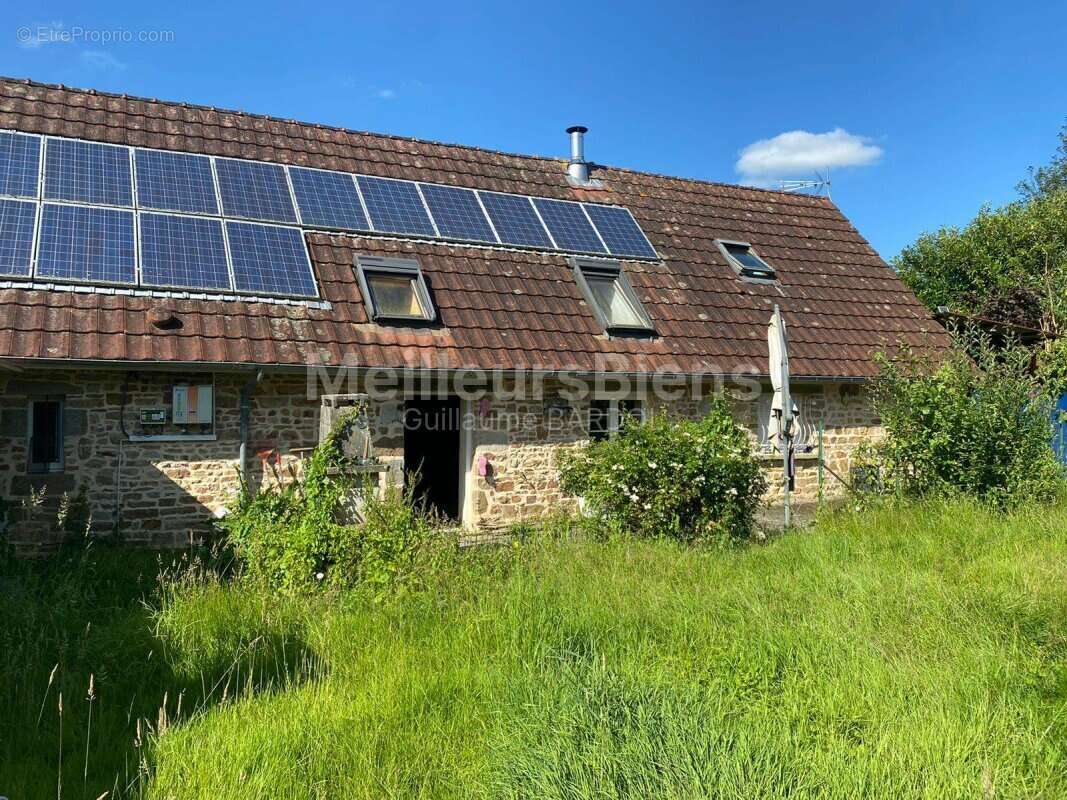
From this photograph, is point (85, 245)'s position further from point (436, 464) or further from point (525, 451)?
point (525, 451)

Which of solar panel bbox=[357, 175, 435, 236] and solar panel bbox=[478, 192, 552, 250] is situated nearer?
solar panel bbox=[357, 175, 435, 236]

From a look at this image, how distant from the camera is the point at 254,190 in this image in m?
10.5

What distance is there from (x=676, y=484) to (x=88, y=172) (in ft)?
27.4

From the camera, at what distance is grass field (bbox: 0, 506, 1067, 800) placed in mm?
3385

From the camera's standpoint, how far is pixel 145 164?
10070 mm

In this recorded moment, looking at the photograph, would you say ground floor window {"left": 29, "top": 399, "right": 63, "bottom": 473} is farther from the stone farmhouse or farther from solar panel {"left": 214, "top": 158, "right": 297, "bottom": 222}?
solar panel {"left": 214, "top": 158, "right": 297, "bottom": 222}

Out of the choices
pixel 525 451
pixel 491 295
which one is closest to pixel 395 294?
pixel 491 295

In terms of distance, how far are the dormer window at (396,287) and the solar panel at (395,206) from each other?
0.79 metres

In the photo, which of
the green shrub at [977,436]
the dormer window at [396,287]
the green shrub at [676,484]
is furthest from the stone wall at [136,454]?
the green shrub at [977,436]

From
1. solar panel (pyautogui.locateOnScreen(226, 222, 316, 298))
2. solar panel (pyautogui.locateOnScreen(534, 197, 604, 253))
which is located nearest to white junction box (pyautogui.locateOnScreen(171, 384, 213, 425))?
solar panel (pyautogui.locateOnScreen(226, 222, 316, 298))

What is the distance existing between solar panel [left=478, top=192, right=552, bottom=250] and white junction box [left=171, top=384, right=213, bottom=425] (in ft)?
16.9

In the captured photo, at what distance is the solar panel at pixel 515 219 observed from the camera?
465 inches

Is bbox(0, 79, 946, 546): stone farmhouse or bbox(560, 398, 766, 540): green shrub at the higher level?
bbox(0, 79, 946, 546): stone farmhouse

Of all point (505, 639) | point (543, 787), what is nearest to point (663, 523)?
point (505, 639)
